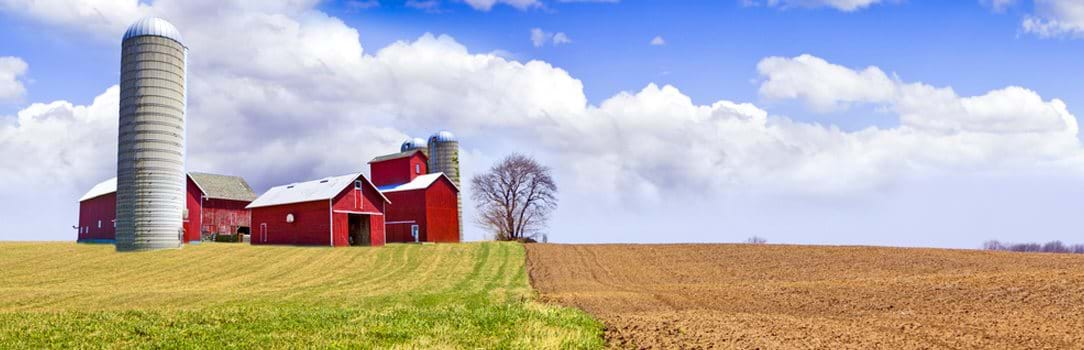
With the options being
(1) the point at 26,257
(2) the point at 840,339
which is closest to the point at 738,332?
(2) the point at 840,339

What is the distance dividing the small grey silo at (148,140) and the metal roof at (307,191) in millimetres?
8618

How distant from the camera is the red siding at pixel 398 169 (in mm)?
60625

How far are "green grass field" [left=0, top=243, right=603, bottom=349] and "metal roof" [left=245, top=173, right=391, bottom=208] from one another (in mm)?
4638

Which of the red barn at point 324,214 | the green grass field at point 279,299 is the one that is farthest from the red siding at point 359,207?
the green grass field at point 279,299

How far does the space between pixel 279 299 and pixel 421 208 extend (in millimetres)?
33650

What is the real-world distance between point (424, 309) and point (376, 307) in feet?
7.70

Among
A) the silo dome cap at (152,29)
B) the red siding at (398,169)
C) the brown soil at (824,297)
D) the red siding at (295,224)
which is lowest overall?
the brown soil at (824,297)

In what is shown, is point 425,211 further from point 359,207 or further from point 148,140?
point 148,140

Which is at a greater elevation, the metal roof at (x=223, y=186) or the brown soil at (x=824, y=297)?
the metal roof at (x=223, y=186)

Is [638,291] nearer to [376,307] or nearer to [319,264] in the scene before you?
[376,307]

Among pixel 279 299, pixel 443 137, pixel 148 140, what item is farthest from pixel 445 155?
pixel 279 299

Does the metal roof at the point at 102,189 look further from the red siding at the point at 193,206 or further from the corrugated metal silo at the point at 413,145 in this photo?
the corrugated metal silo at the point at 413,145

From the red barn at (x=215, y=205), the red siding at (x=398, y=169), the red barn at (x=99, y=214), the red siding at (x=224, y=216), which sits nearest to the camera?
the red barn at (x=99, y=214)

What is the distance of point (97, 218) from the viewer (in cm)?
5862
